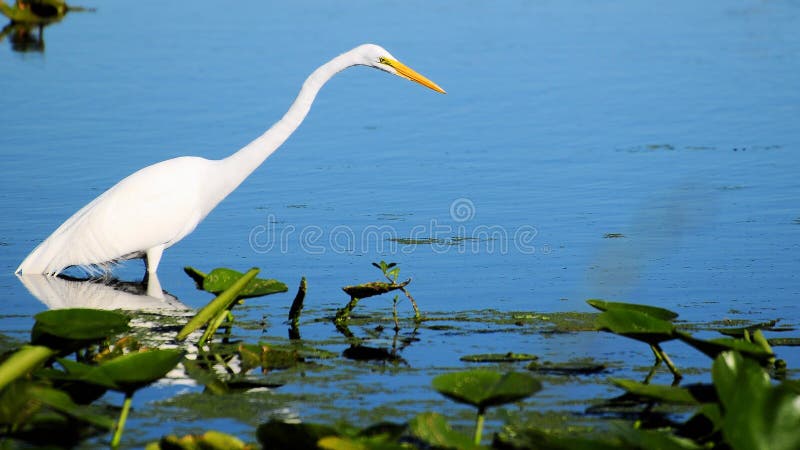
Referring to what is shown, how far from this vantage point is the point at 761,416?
2994mm

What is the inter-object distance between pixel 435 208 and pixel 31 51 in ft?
26.2

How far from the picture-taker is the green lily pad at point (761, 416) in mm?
2973

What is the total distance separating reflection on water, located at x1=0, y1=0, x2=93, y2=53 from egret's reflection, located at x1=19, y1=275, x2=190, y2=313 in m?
8.54

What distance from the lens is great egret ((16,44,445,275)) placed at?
6422mm

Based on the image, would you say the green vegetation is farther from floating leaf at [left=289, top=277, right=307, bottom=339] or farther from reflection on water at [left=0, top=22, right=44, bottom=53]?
reflection on water at [left=0, top=22, right=44, bottom=53]

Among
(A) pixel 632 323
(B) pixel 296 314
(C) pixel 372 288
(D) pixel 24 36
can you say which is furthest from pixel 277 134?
(D) pixel 24 36

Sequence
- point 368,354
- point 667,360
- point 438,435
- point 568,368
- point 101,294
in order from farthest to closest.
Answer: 1. point 101,294
2. point 368,354
3. point 568,368
4. point 667,360
5. point 438,435

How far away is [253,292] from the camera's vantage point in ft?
15.3

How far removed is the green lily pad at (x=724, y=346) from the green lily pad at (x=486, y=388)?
624 mm

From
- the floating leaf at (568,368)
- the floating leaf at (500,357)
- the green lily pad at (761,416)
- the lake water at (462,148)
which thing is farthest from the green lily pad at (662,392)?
the lake water at (462,148)

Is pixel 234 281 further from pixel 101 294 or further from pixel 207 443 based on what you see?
pixel 101 294

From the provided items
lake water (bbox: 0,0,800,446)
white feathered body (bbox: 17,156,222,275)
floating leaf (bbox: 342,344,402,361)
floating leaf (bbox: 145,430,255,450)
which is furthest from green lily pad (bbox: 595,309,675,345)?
white feathered body (bbox: 17,156,222,275)

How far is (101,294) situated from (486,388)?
11.3 feet

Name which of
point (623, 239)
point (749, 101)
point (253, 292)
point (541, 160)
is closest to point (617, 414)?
point (253, 292)
